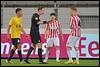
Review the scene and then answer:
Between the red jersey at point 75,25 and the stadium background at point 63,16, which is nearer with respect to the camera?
the red jersey at point 75,25

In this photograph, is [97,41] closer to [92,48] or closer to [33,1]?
[92,48]

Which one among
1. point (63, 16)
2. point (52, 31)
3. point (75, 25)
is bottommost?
point (52, 31)

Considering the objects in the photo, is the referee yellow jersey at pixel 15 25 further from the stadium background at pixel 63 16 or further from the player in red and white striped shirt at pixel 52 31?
the stadium background at pixel 63 16

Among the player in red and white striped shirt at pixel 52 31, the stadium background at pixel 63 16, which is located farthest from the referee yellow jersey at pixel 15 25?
the stadium background at pixel 63 16

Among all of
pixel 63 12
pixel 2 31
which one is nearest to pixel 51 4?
pixel 63 12

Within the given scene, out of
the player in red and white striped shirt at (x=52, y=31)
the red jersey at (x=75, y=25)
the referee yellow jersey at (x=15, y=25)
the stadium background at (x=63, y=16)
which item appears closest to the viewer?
the referee yellow jersey at (x=15, y=25)

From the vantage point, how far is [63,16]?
2544 cm

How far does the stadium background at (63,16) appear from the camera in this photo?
20.9 meters

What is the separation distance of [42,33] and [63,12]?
529 cm

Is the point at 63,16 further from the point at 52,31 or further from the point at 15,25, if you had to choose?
the point at 15,25

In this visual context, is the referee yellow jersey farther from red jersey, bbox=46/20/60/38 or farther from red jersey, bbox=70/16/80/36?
red jersey, bbox=70/16/80/36

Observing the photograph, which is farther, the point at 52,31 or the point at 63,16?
the point at 63,16

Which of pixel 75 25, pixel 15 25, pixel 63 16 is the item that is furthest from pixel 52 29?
pixel 63 16

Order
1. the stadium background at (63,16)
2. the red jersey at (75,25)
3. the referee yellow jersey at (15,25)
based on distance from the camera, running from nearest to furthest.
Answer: the referee yellow jersey at (15,25), the red jersey at (75,25), the stadium background at (63,16)
